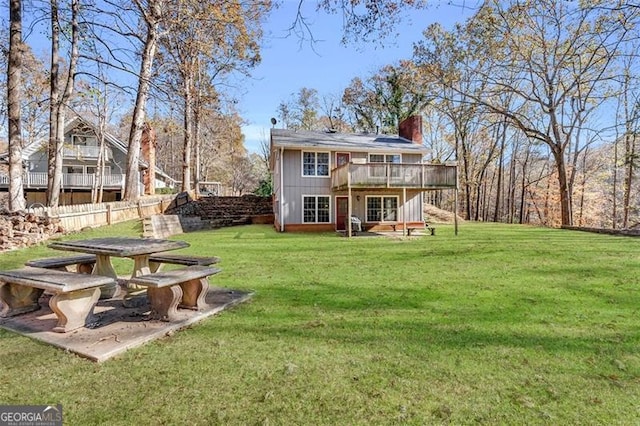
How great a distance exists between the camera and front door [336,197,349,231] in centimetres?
1766

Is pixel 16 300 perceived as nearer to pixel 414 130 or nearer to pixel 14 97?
pixel 14 97

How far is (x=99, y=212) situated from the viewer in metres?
14.1

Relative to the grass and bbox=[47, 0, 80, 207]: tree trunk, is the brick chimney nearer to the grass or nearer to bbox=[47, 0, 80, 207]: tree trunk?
the grass

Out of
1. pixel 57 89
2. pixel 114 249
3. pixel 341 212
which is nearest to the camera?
pixel 114 249

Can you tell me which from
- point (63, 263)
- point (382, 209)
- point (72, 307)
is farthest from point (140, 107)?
point (72, 307)

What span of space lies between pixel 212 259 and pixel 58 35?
42.1 feet

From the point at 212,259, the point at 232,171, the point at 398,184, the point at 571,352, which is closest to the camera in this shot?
the point at 571,352

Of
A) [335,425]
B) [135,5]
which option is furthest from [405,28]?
[135,5]

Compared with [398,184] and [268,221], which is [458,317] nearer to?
[398,184]

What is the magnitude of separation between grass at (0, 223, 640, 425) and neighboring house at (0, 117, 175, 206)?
24555 mm

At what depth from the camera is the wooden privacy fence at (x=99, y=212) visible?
39.0 ft

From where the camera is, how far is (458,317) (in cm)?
436

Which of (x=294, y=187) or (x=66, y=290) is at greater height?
(x=294, y=187)

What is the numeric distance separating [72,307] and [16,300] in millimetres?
1350
